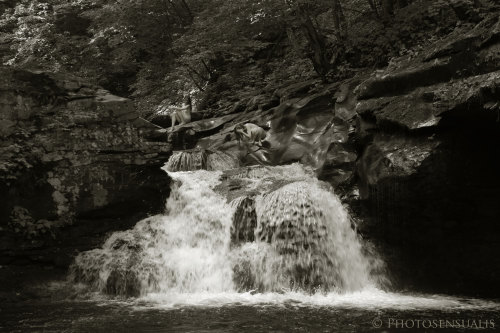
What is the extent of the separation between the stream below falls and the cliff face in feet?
1.51

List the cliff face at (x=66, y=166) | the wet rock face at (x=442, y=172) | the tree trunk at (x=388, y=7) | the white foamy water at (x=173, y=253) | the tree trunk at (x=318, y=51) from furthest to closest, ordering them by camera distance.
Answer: the tree trunk at (x=318, y=51) < the tree trunk at (x=388, y=7) < the cliff face at (x=66, y=166) < the white foamy water at (x=173, y=253) < the wet rock face at (x=442, y=172)

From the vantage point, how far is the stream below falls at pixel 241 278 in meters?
5.21

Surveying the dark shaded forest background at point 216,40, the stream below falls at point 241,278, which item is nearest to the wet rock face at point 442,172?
the stream below falls at point 241,278

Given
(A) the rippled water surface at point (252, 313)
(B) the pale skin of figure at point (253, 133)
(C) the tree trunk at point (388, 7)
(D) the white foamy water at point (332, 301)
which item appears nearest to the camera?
(A) the rippled water surface at point (252, 313)

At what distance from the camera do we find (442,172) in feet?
22.1

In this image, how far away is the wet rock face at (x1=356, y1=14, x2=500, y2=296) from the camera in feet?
21.8

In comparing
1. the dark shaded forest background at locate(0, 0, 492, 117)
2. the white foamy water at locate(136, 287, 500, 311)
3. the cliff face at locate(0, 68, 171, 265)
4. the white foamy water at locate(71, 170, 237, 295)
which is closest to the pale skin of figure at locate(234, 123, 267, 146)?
the dark shaded forest background at locate(0, 0, 492, 117)

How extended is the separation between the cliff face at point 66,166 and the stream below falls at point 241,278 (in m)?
0.46

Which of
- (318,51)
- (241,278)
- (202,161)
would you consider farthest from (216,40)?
(241,278)

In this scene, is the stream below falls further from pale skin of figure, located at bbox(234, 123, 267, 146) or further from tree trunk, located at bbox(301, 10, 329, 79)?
tree trunk, located at bbox(301, 10, 329, 79)

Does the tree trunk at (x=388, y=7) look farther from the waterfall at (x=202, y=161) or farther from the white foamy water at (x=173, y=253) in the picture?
the white foamy water at (x=173, y=253)

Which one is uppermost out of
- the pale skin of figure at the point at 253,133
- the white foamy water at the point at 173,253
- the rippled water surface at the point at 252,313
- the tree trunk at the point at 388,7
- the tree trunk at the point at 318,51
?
the tree trunk at the point at 388,7

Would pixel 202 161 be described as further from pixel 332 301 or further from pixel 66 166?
pixel 332 301

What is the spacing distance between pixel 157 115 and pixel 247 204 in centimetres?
939
